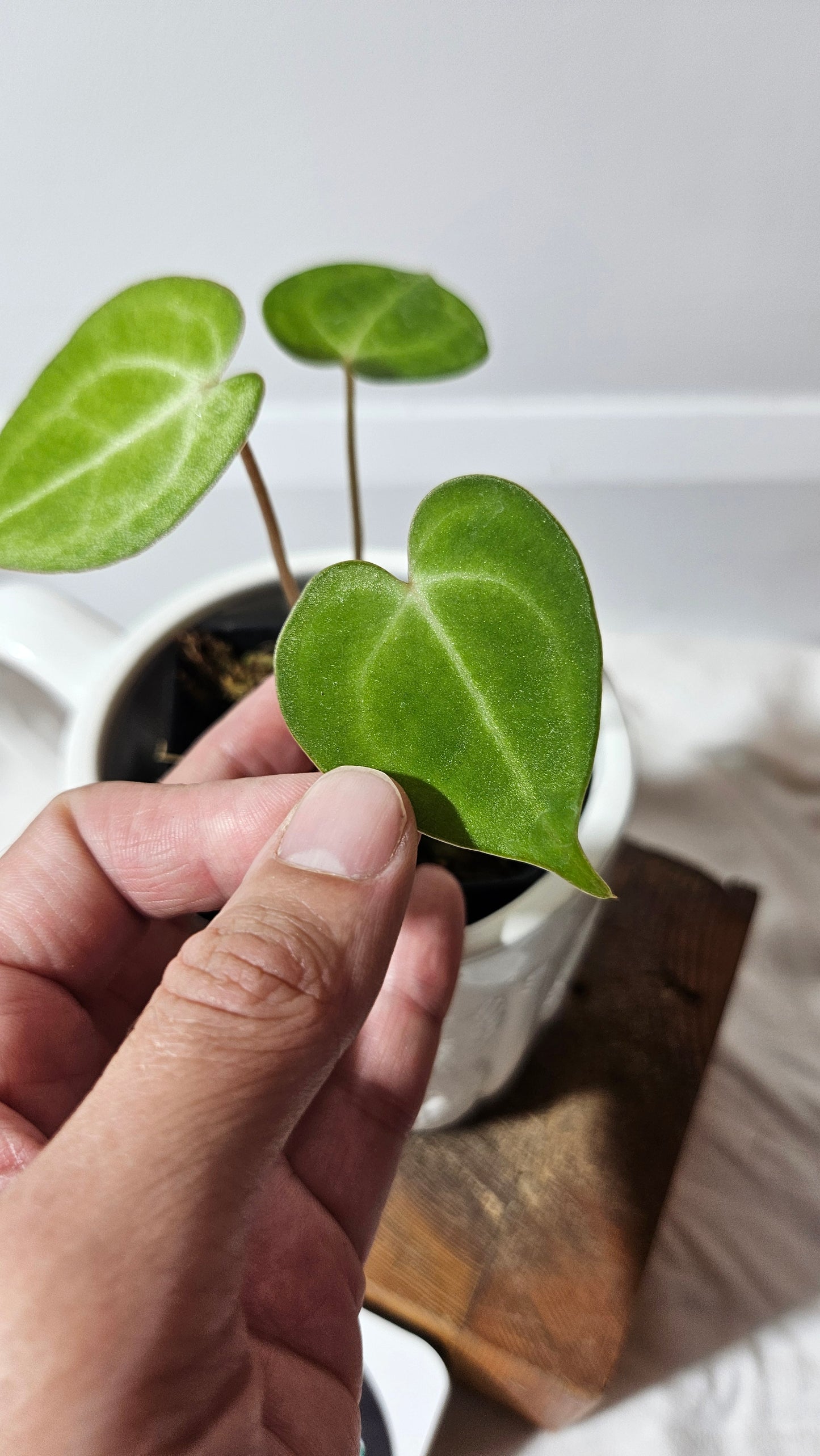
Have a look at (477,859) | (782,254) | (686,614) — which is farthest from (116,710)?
(686,614)

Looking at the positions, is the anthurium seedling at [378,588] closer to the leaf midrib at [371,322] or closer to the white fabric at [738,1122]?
the leaf midrib at [371,322]

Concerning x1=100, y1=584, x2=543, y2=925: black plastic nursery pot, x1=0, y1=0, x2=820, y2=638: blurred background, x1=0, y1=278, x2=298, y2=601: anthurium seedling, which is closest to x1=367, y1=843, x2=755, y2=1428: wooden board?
x1=100, y1=584, x2=543, y2=925: black plastic nursery pot

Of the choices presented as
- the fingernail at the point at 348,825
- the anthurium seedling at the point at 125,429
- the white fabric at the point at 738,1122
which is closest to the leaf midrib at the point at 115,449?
the anthurium seedling at the point at 125,429

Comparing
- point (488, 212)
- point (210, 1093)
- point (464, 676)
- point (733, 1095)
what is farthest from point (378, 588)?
point (733, 1095)

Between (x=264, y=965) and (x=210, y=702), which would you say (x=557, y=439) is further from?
(x=264, y=965)

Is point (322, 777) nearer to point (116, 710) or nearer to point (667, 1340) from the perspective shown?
point (116, 710)

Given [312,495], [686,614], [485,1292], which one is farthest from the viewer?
[686,614]
